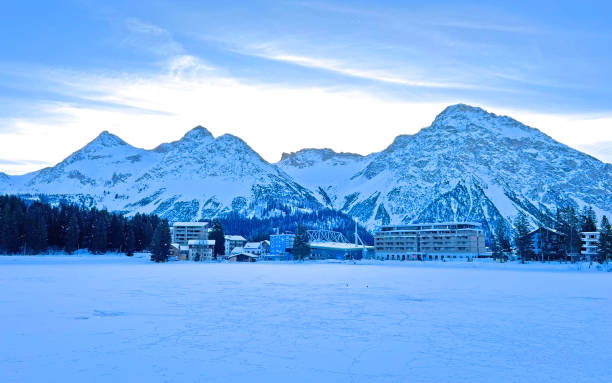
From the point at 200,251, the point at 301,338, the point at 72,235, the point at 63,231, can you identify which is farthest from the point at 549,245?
the point at 63,231

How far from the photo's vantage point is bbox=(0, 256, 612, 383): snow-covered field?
19969 millimetres

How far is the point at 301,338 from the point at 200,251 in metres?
160

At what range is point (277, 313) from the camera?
118ft

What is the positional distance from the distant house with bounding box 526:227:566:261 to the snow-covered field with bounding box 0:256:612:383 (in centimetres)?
10372

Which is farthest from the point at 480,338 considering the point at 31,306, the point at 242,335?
the point at 31,306

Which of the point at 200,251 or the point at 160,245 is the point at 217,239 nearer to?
the point at 200,251

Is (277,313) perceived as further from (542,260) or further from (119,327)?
(542,260)

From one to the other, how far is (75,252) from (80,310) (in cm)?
12280

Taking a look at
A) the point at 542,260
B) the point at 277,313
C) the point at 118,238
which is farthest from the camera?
the point at 118,238

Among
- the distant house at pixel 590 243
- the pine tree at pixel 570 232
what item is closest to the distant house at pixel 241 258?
the pine tree at pixel 570 232

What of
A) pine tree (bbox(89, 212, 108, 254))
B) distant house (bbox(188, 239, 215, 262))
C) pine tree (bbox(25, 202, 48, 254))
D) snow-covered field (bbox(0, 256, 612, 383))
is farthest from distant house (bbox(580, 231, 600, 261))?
pine tree (bbox(25, 202, 48, 254))

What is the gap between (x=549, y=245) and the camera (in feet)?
471

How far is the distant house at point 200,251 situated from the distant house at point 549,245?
107 metres

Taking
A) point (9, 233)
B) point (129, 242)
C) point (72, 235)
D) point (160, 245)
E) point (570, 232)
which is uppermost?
point (570, 232)
